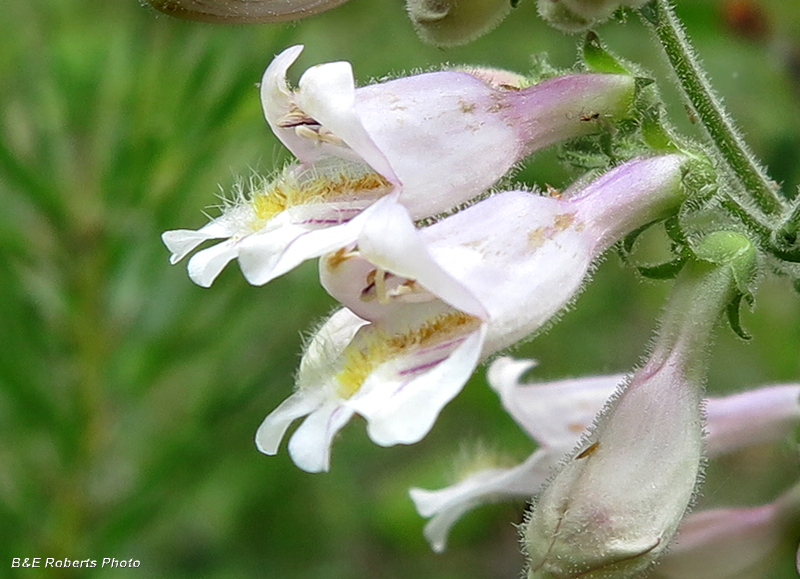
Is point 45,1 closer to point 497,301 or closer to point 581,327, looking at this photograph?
point 581,327

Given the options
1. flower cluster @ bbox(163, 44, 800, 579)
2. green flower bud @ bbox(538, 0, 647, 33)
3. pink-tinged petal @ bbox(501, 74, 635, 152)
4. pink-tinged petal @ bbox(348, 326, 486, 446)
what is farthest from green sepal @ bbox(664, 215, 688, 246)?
pink-tinged petal @ bbox(348, 326, 486, 446)

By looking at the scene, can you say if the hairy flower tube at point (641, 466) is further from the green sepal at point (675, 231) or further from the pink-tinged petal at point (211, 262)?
the pink-tinged petal at point (211, 262)

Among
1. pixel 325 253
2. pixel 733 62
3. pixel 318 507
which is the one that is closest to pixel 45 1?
pixel 318 507

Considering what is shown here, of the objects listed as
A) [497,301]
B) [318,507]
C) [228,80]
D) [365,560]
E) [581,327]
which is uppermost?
Answer: [497,301]

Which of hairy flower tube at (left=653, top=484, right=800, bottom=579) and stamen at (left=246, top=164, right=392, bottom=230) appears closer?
stamen at (left=246, top=164, right=392, bottom=230)

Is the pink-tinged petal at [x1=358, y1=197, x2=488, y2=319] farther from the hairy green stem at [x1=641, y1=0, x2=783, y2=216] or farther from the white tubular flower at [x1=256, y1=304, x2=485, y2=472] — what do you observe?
the hairy green stem at [x1=641, y1=0, x2=783, y2=216]
